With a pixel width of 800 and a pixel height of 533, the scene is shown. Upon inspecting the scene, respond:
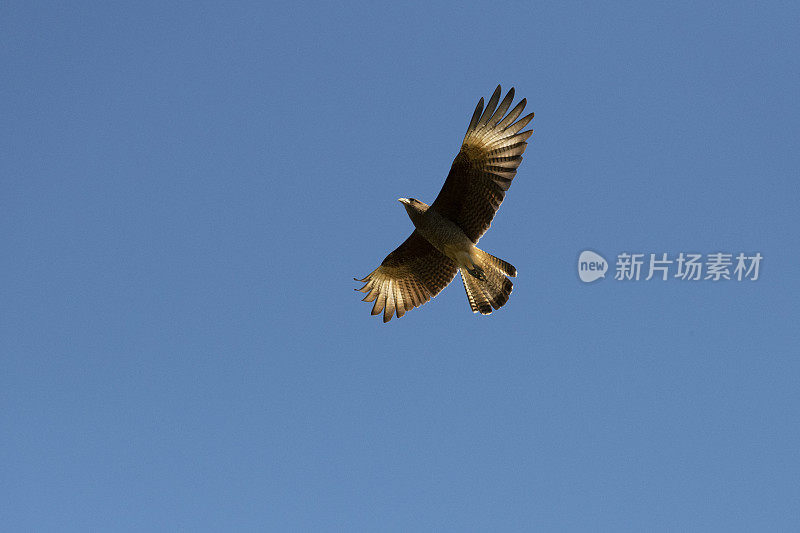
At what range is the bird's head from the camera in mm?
16828

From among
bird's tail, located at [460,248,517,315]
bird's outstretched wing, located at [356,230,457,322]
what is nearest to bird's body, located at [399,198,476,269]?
bird's tail, located at [460,248,517,315]

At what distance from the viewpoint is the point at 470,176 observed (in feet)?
54.4

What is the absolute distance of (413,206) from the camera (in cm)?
1684

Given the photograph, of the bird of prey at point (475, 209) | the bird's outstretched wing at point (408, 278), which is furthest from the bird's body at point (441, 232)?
the bird's outstretched wing at point (408, 278)

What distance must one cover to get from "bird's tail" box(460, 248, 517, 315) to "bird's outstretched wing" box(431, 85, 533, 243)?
33 cm

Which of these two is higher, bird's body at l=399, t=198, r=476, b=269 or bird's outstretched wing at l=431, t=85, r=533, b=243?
bird's outstretched wing at l=431, t=85, r=533, b=243

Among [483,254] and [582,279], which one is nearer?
[483,254]

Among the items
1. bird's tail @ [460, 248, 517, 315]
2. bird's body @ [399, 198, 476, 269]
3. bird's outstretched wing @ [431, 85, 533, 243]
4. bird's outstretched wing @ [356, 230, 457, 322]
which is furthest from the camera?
bird's outstretched wing @ [356, 230, 457, 322]

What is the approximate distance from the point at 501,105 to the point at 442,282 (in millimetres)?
2992

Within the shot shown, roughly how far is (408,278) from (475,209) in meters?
1.86

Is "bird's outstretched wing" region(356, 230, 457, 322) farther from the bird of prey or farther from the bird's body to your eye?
the bird's body

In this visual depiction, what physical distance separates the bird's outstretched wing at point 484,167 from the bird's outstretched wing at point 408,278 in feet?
3.37

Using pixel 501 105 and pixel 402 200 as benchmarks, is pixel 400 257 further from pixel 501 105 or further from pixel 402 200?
pixel 501 105

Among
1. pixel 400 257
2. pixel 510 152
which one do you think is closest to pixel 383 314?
pixel 400 257
